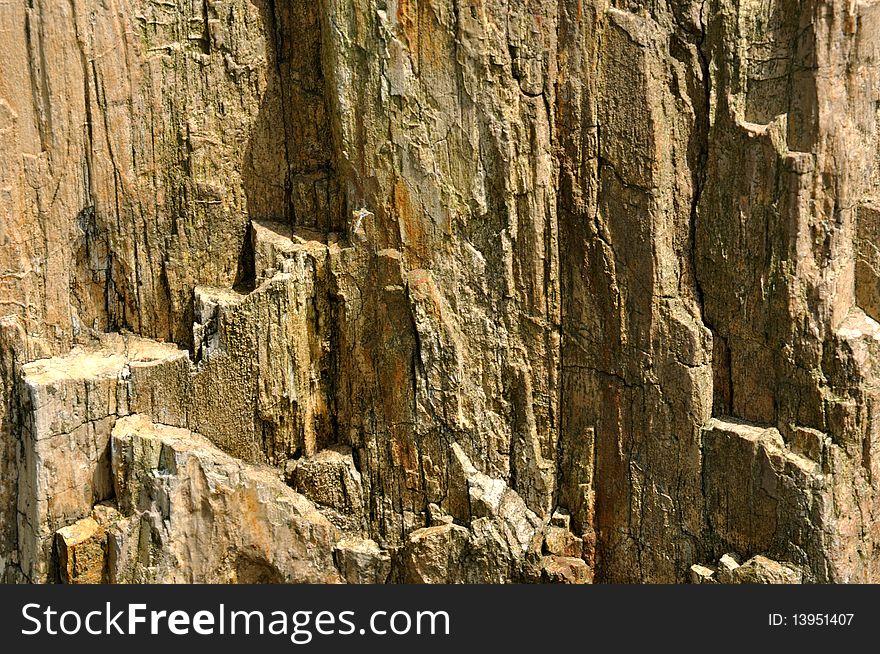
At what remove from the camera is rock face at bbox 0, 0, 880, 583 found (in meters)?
9.84

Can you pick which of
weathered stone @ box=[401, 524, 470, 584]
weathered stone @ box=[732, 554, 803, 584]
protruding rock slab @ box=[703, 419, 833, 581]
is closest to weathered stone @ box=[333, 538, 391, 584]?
weathered stone @ box=[401, 524, 470, 584]

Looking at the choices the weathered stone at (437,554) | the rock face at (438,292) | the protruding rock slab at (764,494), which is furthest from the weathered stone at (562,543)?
the protruding rock slab at (764,494)

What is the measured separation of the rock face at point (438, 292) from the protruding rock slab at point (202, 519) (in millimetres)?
25

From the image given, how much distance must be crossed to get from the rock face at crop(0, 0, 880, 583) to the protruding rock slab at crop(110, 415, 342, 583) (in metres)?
0.02

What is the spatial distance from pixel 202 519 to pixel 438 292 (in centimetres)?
263

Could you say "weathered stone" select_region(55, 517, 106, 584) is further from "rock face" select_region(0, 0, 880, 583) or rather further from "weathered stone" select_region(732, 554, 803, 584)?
"weathered stone" select_region(732, 554, 803, 584)

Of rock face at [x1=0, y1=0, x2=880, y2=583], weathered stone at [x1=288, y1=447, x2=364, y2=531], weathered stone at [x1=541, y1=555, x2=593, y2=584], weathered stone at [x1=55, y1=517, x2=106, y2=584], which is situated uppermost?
rock face at [x1=0, y1=0, x2=880, y2=583]

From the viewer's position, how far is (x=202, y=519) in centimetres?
1027

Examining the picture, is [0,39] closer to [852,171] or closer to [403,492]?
[403,492]

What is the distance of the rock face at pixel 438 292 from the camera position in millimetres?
9836

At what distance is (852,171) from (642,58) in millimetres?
1810

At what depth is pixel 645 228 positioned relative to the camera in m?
10.1

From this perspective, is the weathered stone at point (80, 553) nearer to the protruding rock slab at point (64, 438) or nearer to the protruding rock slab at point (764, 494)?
the protruding rock slab at point (64, 438)

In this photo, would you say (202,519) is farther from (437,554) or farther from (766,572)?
(766,572)
